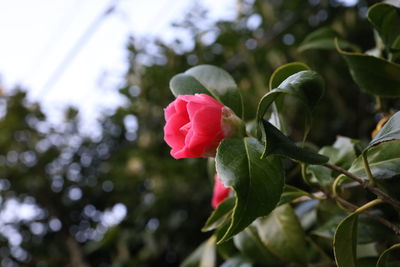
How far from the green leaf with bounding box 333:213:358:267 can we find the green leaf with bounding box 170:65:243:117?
5.8 inches

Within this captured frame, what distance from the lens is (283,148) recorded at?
33 cm

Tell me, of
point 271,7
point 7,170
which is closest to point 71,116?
point 7,170

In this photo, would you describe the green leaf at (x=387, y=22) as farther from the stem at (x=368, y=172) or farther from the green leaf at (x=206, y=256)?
the green leaf at (x=206, y=256)

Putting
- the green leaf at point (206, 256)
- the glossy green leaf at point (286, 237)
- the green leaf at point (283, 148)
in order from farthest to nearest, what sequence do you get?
the green leaf at point (206, 256), the glossy green leaf at point (286, 237), the green leaf at point (283, 148)

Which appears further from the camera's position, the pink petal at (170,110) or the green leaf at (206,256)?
the green leaf at (206,256)

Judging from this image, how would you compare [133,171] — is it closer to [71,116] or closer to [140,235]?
[140,235]

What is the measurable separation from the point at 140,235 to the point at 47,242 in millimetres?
842

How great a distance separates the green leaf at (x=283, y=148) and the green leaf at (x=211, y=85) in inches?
4.2

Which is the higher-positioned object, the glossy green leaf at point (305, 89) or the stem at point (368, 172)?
the glossy green leaf at point (305, 89)

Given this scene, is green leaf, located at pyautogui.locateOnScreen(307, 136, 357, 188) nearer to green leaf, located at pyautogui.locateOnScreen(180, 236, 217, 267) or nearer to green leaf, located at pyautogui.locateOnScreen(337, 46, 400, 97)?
green leaf, located at pyautogui.locateOnScreen(337, 46, 400, 97)

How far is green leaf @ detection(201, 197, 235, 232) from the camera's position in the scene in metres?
0.50

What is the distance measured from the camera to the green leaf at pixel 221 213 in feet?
1.64

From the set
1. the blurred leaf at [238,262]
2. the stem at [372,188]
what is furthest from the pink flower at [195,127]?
the blurred leaf at [238,262]

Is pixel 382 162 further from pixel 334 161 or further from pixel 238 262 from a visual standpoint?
pixel 238 262
